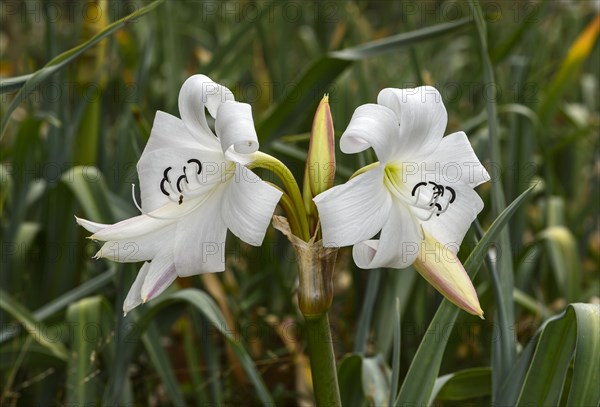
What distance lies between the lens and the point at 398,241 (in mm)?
818

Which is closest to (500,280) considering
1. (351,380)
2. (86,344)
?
(351,380)

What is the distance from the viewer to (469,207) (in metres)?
0.86

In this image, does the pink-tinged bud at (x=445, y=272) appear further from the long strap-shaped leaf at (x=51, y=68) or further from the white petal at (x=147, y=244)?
the long strap-shaped leaf at (x=51, y=68)

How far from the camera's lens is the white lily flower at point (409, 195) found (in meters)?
0.78

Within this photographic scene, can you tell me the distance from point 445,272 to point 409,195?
10 centimetres

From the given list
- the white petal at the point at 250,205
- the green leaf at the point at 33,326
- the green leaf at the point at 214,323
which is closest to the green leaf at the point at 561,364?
the green leaf at the point at 214,323

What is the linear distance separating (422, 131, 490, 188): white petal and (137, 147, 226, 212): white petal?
0.24 metres

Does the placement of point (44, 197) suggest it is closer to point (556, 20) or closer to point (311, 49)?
point (311, 49)

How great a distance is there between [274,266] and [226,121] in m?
1.00

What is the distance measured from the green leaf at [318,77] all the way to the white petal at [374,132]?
0.69 m

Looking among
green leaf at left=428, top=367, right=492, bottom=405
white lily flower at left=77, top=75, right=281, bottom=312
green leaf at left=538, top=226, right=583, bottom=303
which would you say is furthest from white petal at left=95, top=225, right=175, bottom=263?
green leaf at left=538, top=226, right=583, bottom=303

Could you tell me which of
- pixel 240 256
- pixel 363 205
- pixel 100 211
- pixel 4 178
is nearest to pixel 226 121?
pixel 363 205

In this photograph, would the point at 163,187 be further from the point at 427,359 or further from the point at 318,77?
Result: the point at 318,77

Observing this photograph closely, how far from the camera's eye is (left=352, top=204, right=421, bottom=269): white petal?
2.67 feet
